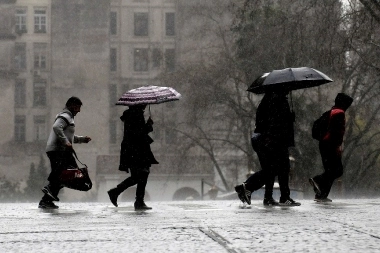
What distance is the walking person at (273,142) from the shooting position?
1438 cm

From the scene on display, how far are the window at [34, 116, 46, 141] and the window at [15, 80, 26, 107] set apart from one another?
2.17 metres

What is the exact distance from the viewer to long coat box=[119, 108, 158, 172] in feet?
47.1

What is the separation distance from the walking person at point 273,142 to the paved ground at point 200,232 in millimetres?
1865

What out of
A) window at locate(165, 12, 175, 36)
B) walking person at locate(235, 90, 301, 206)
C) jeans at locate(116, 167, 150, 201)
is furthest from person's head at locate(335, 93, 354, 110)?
window at locate(165, 12, 175, 36)

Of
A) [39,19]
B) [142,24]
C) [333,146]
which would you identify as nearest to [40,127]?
[39,19]

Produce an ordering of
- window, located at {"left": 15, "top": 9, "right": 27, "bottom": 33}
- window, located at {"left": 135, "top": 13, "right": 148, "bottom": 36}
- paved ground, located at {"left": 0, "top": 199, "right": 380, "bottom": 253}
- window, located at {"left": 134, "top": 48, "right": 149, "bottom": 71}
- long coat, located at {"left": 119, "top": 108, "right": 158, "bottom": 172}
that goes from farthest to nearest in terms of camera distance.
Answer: window, located at {"left": 135, "top": 13, "right": 148, "bottom": 36}, window, located at {"left": 15, "top": 9, "right": 27, "bottom": 33}, window, located at {"left": 134, "top": 48, "right": 149, "bottom": 71}, long coat, located at {"left": 119, "top": 108, "right": 158, "bottom": 172}, paved ground, located at {"left": 0, "top": 199, "right": 380, "bottom": 253}

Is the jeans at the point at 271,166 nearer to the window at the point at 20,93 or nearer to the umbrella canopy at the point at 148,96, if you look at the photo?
the umbrella canopy at the point at 148,96

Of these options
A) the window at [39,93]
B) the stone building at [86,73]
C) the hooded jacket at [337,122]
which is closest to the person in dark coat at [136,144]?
the hooded jacket at [337,122]

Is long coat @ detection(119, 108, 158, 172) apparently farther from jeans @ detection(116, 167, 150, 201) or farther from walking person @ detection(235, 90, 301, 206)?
walking person @ detection(235, 90, 301, 206)

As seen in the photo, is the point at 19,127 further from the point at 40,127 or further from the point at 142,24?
the point at 142,24

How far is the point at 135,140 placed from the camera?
14.4 m

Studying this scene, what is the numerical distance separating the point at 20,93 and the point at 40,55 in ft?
13.4

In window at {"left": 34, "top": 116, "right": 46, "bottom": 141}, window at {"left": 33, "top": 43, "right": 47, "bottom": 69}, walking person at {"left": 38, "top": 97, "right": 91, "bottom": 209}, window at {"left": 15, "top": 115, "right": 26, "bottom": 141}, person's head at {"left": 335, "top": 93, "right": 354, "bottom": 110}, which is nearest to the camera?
walking person at {"left": 38, "top": 97, "right": 91, "bottom": 209}

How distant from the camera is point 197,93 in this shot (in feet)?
161
